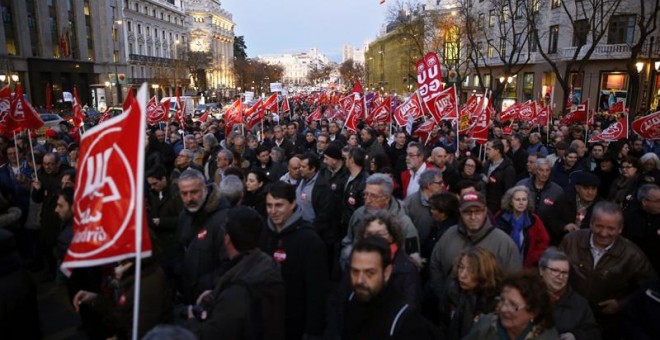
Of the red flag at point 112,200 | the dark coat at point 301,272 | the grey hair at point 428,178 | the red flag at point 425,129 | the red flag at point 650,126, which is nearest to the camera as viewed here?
the red flag at point 112,200

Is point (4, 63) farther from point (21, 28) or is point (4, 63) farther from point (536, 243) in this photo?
point (536, 243)

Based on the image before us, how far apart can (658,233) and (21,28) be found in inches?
2109

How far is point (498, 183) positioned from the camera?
703 centimetres

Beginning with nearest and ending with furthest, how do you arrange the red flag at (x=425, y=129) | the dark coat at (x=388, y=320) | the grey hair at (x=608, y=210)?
the dark coat at (x=388, y=320), the grey hair at (x=608, y=210), the red flag at (x=425, y=129)

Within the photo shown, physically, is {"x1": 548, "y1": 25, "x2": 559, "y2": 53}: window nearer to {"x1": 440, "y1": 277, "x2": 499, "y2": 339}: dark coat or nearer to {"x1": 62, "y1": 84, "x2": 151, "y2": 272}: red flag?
{"x1": 440, "y1": 277, "x2": 499, "y2": 339}: dark coat

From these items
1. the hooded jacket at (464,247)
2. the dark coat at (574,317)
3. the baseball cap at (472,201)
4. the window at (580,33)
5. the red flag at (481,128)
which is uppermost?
the window at (580,33)

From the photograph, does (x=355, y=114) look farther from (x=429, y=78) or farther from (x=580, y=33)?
(x=580, y=33)

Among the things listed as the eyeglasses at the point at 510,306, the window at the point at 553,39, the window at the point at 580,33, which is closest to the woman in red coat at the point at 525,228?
the eyeglasses at the point at 510,306

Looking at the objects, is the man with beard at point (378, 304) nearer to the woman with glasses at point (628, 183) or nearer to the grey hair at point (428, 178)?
the grey hair at point (428, 178)

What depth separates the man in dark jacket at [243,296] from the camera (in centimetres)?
254

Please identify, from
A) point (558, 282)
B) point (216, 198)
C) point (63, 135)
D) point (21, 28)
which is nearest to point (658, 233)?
point (558, 282)

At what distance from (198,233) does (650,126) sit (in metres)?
9.02

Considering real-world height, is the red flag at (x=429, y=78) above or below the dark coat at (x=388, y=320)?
above

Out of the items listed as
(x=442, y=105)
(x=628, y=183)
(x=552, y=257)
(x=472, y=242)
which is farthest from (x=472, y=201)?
(x=442, y=105)
